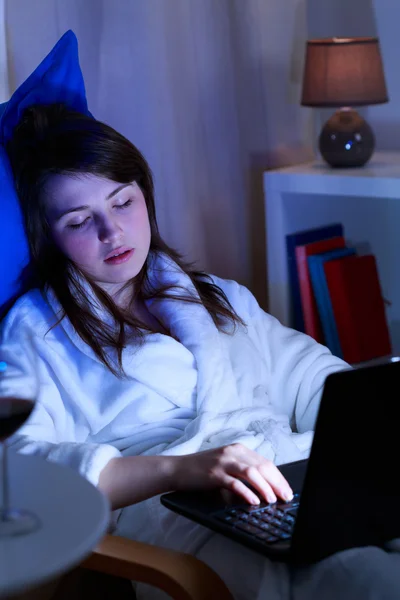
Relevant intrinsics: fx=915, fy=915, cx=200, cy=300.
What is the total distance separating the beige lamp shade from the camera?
7.88ft

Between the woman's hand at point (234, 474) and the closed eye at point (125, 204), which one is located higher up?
the closed eye at point (125, 204)

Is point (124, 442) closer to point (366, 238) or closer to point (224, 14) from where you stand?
point (224, 14)

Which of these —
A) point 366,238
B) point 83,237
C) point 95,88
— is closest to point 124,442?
point 83,237

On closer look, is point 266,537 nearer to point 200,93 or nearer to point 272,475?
point 272,475

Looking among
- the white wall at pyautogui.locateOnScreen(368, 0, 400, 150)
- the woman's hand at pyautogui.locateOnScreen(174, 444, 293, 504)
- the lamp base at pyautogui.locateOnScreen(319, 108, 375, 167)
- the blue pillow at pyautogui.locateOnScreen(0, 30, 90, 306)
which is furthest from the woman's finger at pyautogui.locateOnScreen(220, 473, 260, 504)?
the white wall at pyautogui.locateOnScreen(368, 0, 400, 150)

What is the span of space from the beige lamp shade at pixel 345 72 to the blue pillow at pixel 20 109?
914 mm

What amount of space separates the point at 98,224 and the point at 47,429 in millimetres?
361

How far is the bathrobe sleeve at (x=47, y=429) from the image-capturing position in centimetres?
131

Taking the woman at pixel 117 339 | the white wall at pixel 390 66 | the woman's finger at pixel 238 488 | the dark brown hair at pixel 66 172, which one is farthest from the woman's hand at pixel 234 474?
the white wall at pixel 390 66

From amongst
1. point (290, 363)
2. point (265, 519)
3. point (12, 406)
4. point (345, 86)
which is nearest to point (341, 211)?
point (345, 86)

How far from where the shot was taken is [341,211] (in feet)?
9.25

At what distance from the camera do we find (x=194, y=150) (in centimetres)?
242

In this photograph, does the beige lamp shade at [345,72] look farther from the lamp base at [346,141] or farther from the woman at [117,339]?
the woman at [117,339]

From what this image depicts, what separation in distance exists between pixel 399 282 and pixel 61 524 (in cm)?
225
